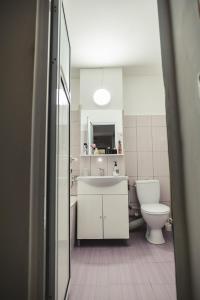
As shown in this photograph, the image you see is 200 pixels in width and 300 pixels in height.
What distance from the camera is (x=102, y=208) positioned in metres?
2.18

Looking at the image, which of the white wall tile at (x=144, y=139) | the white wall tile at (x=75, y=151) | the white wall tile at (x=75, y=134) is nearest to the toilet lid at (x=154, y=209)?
the white wall tile at (x=144, y=139)

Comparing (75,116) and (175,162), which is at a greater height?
(75,116)

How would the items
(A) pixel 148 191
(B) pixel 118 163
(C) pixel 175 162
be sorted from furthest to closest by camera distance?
(B) pixel 118 163 → (A) pixel 148 191 → (C) pixel 175 162

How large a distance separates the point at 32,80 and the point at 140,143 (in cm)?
215

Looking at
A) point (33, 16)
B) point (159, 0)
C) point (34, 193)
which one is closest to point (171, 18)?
point (159, 0)

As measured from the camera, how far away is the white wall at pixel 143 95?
2831 millimetres

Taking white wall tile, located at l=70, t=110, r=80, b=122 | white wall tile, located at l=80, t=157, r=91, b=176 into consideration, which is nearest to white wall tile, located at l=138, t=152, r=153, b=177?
white wall tile, located at l=80, t=157, r=91, b=176

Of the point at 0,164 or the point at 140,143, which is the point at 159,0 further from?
the point at 140,143

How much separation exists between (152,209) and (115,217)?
45 cm

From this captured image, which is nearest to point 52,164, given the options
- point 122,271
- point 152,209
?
point 122,271

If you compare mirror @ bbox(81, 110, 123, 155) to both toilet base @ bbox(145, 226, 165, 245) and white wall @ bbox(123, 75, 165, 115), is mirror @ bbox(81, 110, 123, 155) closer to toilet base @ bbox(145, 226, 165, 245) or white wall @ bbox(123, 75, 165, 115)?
white wall @ bbox(123, 75, 165, 115)

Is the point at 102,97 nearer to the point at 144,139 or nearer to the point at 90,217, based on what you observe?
→ the point at 144,139

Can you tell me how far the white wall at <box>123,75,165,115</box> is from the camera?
2831mm

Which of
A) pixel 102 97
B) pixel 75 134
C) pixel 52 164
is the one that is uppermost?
pixel 102 97
